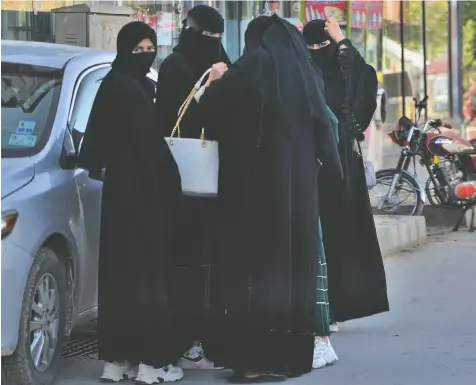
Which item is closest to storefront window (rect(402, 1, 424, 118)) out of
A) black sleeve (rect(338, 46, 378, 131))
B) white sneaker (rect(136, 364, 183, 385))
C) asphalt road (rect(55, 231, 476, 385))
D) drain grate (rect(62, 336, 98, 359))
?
asphalt road (rect(55, 231, 476, 385))

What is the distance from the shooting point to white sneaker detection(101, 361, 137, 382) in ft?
20.2

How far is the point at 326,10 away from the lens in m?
14.3

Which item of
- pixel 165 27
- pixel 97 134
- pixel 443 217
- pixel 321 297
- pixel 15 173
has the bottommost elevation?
pixel 443 217

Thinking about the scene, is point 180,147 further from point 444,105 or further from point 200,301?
point 444,105

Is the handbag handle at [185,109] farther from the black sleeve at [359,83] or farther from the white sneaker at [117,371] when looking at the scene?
the black sleeve at [359,83]

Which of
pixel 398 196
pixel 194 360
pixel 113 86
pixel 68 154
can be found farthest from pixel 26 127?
pixel 398 196

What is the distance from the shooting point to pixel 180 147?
6.06 meters

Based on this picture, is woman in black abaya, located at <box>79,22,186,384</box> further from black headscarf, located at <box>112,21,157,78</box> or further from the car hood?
the car hood

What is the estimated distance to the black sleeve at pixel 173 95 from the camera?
622 centimetres

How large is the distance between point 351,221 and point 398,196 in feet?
20.0

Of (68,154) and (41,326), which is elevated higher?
(68,154)

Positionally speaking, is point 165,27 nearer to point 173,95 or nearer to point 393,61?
point 393,61

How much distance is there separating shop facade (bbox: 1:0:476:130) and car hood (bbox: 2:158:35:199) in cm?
275

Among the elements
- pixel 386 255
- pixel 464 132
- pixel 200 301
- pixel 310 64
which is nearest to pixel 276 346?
pixel 200 301
